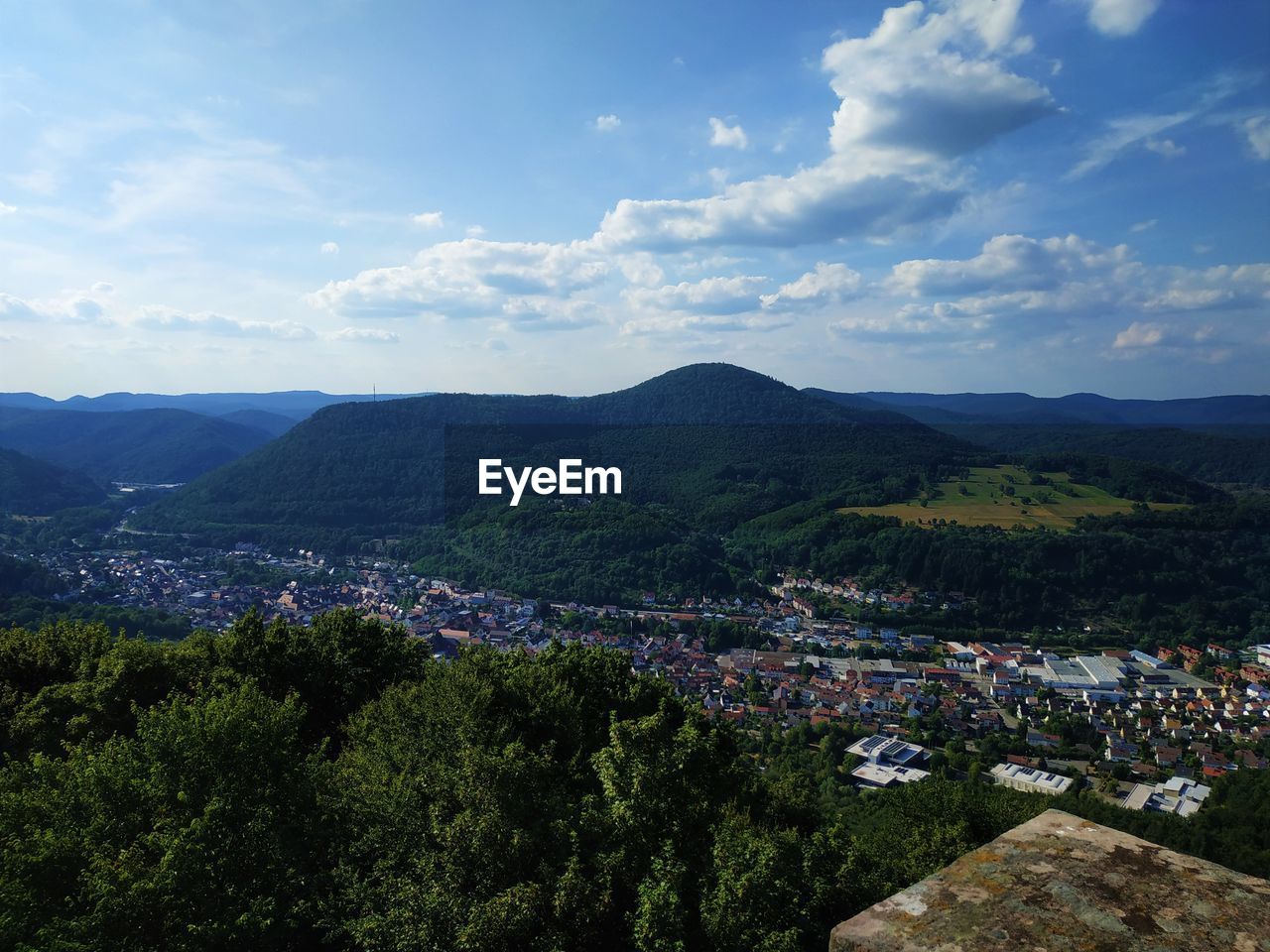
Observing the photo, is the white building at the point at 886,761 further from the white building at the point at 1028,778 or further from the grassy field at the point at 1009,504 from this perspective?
the grassy field at the point at 1009,504

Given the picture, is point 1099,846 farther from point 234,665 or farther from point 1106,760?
point 1106,760

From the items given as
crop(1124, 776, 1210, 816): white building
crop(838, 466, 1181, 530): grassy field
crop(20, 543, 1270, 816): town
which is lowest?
crop(20, 543, 1270, 816): town

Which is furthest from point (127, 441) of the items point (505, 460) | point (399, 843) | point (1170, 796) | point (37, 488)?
point (1170, 796)

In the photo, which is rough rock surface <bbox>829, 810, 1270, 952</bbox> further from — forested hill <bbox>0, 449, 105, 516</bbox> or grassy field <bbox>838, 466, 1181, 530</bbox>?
forested hill <bbox>0, 449, 105, 516</bbox>

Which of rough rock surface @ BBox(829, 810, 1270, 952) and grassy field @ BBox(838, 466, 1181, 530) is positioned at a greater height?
rough rock surface @ BBox(829, 810, 1270, 952)

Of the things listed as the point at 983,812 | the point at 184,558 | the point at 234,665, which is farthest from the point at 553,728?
the point at 184,558

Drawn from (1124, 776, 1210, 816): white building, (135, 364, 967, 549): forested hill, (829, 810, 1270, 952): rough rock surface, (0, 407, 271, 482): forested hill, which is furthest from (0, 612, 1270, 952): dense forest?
(0, 407, 271, 482): forested hill
